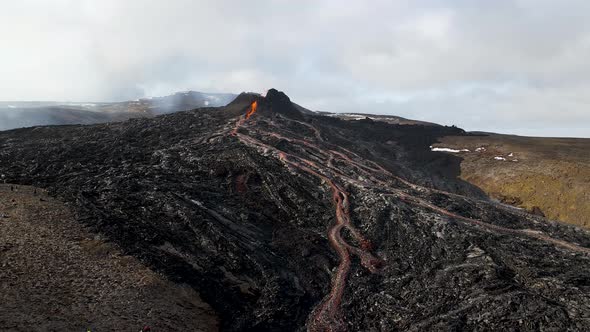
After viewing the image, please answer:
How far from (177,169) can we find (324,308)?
27721mm

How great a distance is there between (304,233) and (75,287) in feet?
68.0

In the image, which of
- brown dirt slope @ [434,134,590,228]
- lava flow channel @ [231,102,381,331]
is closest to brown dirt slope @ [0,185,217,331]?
lava flow channel @ [231,102,381,331]

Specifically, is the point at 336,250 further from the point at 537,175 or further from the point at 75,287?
the point at 537,175

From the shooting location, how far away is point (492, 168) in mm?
73312

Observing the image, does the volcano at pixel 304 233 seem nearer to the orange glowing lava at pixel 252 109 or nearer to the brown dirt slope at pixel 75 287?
the brown dirt slope at pixel 75 287

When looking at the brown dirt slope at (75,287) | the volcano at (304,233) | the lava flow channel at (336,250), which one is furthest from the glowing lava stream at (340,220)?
the brown dirt slope at (75,287)

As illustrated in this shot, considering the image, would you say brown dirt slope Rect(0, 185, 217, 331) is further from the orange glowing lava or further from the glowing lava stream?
the orange glowing lava

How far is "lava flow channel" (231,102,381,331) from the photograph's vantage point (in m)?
29.2

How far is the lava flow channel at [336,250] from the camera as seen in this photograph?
29.2 meters

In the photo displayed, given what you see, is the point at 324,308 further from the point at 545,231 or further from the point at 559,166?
the point at 559,166

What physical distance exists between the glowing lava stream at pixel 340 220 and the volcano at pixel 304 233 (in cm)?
17

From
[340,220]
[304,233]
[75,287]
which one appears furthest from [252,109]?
[75,287]

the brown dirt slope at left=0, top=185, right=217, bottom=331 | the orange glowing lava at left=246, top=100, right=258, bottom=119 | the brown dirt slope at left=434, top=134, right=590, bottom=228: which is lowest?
the brown dirt slope at left=0, top=185, right=217, bottom=331

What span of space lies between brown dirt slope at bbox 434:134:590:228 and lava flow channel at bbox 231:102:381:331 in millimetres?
29655
